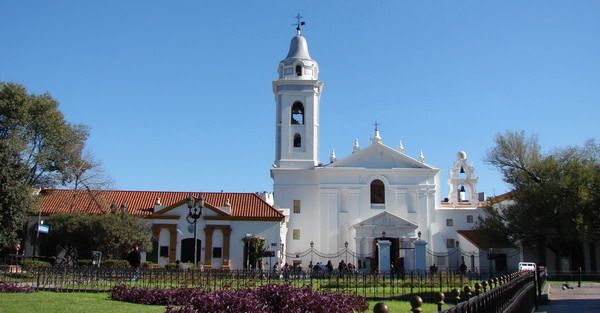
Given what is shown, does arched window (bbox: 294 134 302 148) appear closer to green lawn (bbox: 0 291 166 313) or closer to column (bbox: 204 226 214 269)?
column (bbox: 204 226 214 269)

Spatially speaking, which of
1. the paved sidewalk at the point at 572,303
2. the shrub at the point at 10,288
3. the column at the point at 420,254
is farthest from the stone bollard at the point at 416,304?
the column at the point at 420,254

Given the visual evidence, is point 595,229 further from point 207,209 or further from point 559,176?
point 207,209

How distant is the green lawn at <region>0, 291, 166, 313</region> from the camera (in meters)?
13.3

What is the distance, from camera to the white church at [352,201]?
4316 cm

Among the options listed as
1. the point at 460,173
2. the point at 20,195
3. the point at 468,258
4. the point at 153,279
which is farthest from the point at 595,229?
the point at 20,195

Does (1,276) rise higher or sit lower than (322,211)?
lower

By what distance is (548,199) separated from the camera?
38.9 meters

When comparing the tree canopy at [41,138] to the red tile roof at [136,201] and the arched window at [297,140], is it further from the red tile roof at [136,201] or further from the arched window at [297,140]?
the arched window at [297,140]

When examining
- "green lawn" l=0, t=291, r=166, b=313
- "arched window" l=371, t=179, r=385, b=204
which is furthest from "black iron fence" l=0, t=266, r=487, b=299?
"arched window" l=371, t=179, r=385, b=204

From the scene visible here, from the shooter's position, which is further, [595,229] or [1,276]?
[595,229]

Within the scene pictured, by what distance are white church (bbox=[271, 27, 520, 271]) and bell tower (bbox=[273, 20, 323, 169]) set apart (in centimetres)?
8

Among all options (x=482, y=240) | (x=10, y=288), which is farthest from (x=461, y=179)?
(x=10, y=288)

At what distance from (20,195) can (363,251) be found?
2360 centimetres

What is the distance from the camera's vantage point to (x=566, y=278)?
3469 cm
